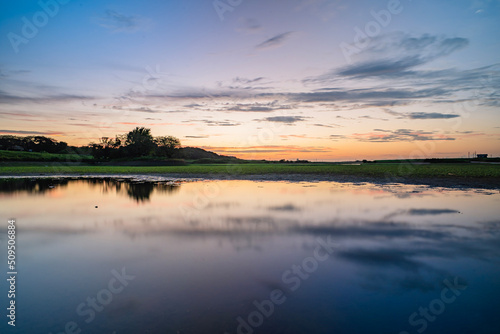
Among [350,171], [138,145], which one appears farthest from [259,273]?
[138,145]

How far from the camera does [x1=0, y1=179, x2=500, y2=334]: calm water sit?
5555 mm

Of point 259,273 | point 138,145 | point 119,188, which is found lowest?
point 119,188

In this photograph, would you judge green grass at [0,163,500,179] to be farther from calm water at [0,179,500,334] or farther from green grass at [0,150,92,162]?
calm water at [0,179,500,334]

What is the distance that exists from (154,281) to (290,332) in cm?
396

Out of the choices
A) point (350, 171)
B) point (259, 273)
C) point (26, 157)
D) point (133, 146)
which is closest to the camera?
point (259, 273)

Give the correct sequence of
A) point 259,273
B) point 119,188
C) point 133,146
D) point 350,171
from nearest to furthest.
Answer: point 259,273 < point 119,188 < point 350,171 < point 133,146

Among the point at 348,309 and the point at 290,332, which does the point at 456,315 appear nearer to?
the point at 348,309

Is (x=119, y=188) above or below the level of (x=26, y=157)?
below

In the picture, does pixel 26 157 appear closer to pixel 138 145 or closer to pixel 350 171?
pixel 138 145

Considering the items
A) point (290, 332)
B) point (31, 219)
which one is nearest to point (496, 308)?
point (290, 332)

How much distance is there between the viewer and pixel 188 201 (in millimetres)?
21000

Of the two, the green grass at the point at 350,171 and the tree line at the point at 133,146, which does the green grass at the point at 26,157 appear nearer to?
the tree line at the point at 133,146

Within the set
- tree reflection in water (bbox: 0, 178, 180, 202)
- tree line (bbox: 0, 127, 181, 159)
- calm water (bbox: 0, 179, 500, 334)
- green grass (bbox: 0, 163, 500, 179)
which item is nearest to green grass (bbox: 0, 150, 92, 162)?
tree line (bbox: 0, 127, 181, 159)

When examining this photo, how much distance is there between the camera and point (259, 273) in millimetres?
7770
